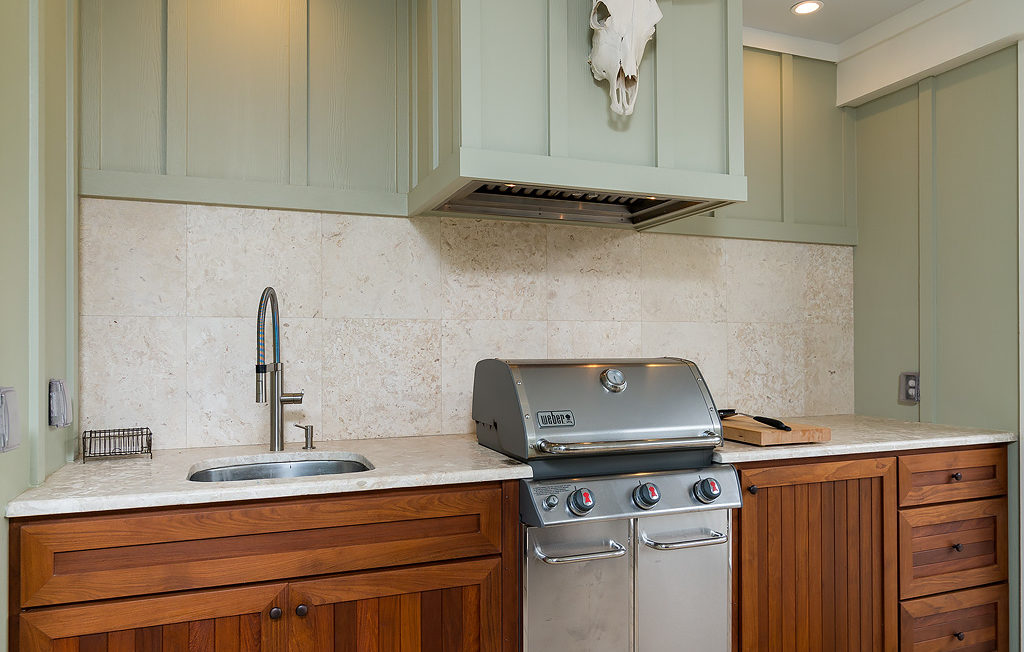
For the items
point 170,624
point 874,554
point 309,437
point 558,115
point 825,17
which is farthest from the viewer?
point 825,17

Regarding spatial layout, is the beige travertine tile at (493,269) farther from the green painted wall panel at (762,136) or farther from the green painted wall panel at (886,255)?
the green painted wall panel at (886,255)

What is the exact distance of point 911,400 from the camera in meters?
2.79

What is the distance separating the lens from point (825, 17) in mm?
2758

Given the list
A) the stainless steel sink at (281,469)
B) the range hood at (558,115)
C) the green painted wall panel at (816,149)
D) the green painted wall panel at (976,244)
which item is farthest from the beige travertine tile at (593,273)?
the green painted wall panel at (976,244)

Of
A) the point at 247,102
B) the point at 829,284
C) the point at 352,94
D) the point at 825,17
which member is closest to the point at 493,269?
the point at 352,94

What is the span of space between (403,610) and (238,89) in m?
1.66

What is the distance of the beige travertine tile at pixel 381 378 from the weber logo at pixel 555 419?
2.10 feet

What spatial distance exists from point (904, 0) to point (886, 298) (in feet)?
3.82

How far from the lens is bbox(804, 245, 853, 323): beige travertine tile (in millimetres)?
3021

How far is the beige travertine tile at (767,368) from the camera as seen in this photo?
9.37ft

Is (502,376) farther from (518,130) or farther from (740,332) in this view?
(740,332)

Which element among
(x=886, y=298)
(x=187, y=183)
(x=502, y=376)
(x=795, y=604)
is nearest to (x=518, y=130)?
(x=502, y=376)

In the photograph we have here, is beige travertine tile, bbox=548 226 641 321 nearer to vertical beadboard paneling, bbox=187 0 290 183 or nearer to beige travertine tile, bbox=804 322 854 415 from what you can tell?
beige travertine tile, bbox=804 322 854 415

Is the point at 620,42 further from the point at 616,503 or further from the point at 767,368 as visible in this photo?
the point at 767,368
